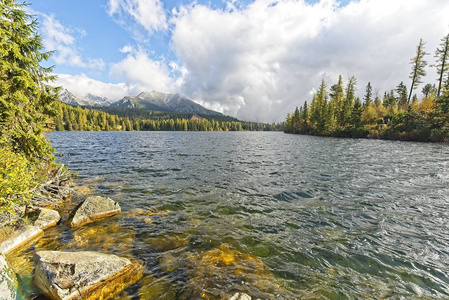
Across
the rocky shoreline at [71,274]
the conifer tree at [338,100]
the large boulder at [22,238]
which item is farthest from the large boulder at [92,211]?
the conifer tree at [338,100]

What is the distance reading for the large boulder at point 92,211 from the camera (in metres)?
9.88

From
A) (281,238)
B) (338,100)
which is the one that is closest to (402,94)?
(338,100)

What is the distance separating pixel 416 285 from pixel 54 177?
18568 millimetres

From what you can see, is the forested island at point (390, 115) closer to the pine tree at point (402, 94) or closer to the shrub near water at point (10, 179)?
the pine tree at point (402, 94)

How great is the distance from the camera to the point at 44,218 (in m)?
9.60

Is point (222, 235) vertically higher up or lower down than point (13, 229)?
lower down

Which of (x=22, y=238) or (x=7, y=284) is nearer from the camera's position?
(x=7, y=284)

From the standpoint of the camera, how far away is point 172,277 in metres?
6.52

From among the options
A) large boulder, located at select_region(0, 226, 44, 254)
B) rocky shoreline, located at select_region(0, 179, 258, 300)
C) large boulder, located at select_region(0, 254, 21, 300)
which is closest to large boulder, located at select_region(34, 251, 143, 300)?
rocky shoreline, located at select_region(0, 179, 258, 300)

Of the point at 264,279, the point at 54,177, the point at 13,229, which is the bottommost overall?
the point at 264,279

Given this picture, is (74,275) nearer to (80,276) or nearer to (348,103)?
(80,276)

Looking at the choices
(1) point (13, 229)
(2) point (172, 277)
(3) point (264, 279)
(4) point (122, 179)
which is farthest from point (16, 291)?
(4) point (122, 179)

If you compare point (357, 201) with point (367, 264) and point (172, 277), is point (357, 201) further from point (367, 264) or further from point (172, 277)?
point (172, 277)

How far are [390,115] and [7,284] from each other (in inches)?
3553
